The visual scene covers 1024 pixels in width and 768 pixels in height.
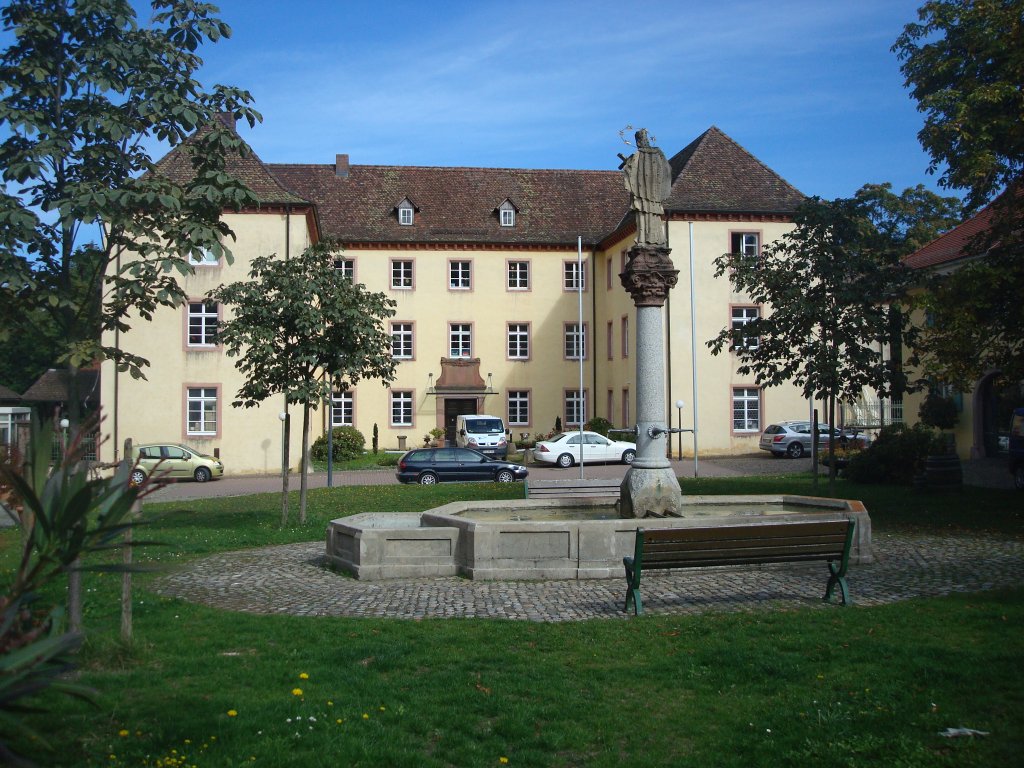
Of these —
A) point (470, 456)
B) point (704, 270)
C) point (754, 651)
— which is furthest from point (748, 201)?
point (754, 651)

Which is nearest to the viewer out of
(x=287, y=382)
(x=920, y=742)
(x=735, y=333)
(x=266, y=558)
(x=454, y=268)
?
(x=920, y=742)

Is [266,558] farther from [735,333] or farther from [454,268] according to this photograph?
[454,268]

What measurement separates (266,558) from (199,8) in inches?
→ 304

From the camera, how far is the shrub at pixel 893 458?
21.4m

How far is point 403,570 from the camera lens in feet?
34.8

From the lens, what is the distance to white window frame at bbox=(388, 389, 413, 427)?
4212cm

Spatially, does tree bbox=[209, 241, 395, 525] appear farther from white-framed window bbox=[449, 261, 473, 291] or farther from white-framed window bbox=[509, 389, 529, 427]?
white-framed window bbox=[509, 389, 529, 427]

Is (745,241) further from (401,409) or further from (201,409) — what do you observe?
(201,409)

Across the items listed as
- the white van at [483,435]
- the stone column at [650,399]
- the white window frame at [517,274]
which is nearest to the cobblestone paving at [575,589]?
the stone column at [650,399]

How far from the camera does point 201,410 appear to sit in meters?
32.6

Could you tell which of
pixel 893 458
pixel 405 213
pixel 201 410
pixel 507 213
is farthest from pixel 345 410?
pixel 893 458

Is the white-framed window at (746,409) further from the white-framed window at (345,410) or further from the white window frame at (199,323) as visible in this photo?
the white window frame at (199,323)

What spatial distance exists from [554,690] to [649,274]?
276 inches

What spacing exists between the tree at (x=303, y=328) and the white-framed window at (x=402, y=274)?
1041 inches
